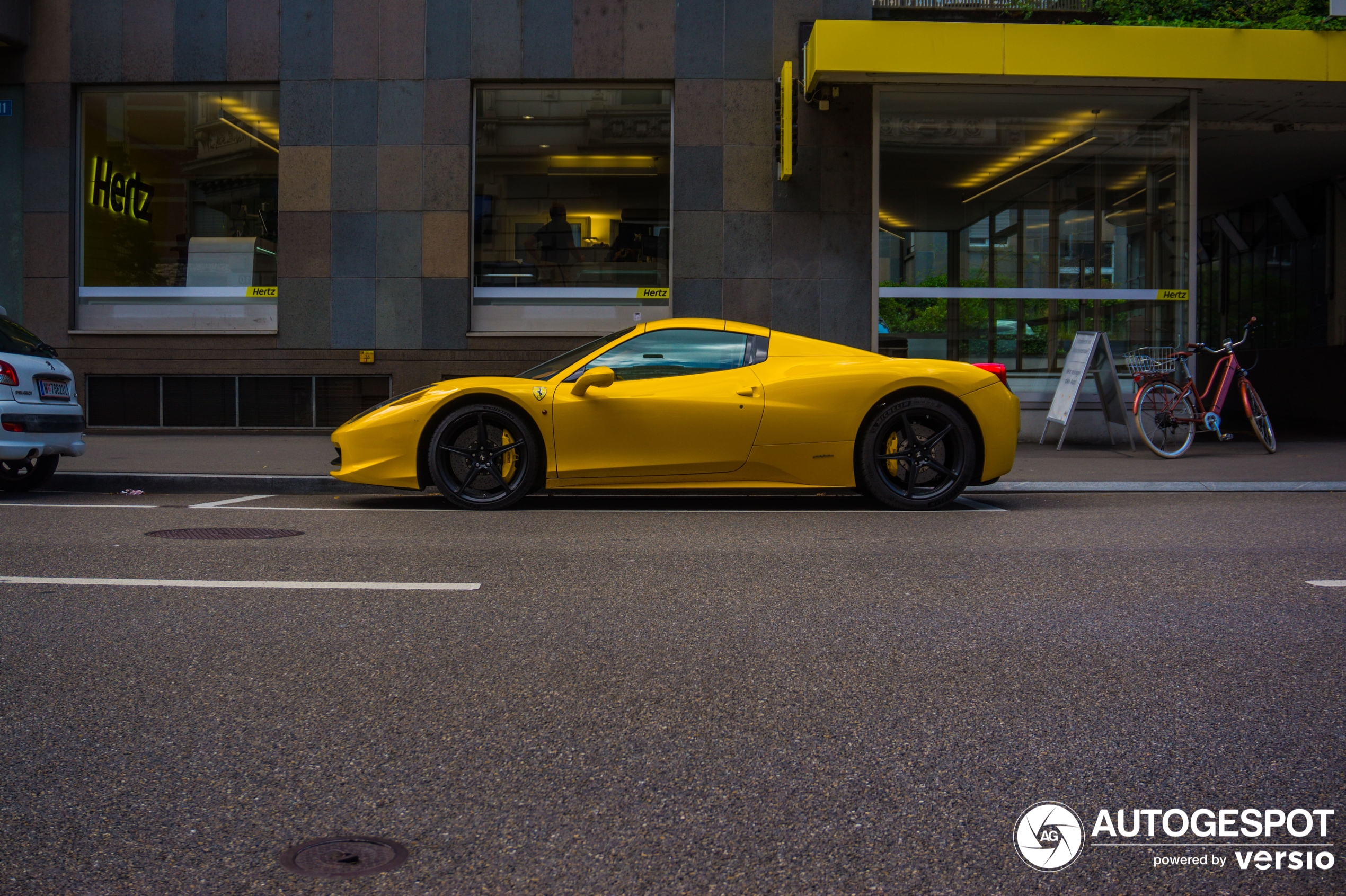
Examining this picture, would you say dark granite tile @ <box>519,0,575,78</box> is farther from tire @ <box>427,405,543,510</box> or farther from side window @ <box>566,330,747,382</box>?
tire @ <box>427,405,543,510</box>

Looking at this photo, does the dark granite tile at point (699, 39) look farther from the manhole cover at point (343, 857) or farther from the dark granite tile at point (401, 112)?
the manhole cover at point (343, 857)

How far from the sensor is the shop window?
15.3 m

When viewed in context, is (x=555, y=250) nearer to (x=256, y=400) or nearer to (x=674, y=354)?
(x=256, y=400)

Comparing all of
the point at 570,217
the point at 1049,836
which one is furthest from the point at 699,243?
the point at 1049,836

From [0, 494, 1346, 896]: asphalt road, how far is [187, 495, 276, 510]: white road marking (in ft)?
7.63

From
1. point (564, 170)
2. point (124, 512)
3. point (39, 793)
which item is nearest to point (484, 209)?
point (564, 170)

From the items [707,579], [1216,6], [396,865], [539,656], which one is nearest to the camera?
[396,865]

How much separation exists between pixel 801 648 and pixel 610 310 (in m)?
11.5

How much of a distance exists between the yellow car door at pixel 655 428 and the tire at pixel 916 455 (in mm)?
874

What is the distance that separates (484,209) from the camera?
50.4ft

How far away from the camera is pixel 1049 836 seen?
2.60m

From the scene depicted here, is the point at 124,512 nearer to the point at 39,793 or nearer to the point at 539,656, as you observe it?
the point at 539,656

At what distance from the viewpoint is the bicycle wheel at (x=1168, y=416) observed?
12430 mm

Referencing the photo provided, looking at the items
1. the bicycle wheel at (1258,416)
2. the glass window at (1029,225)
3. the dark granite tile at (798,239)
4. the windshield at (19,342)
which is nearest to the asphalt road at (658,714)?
the windshield at (19,342)
